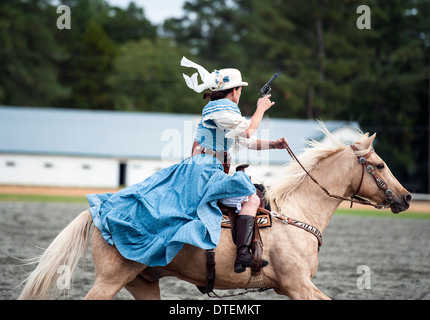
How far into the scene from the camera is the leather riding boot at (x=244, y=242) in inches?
176

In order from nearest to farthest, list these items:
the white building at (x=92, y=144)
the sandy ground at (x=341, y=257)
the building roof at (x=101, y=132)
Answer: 1. the sandy ground at (x=341, y=257)
2. the white building at (x=92, y=144)
3. the building roof at (x=101, y=132)

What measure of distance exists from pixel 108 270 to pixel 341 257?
8643 millimetres

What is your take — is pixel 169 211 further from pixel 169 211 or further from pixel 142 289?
pixel 142 289

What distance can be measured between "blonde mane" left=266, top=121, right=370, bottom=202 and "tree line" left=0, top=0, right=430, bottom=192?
130 feet

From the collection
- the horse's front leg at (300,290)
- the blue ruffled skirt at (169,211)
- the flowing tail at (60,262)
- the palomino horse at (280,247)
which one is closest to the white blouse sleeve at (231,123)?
the blue ruffled skirt at (169,211)

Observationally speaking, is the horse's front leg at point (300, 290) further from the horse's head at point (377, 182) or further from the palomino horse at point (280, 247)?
the horse's head at point (377, 182)

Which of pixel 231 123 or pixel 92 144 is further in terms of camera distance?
pixel 92 144

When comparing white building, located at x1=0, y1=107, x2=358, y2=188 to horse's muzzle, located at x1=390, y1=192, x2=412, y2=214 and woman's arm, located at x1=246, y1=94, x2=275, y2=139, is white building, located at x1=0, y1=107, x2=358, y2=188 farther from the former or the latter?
woman's arm, located at x1=246, y1=94, x2=275, y2=139

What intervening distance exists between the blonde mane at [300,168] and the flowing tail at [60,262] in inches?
70.6

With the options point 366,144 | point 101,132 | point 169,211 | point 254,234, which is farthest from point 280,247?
point 101,132

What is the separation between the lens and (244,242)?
14.8 ft
